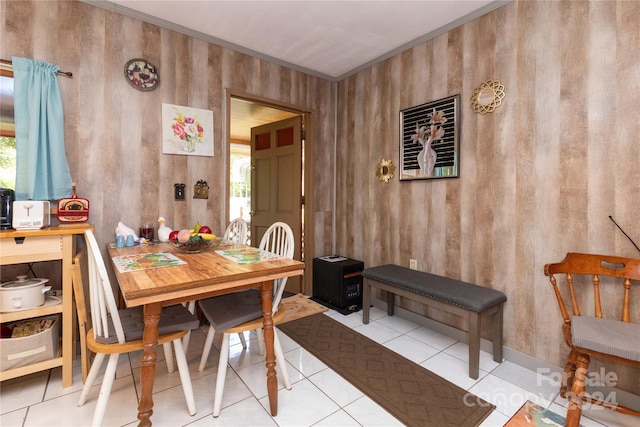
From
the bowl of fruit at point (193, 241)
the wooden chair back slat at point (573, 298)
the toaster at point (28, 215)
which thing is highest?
the toaster at point (28, 215)

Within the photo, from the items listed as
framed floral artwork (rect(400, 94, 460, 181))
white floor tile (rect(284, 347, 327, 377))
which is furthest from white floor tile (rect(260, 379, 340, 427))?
framed floral artwork (rect(400, 94, 460, 181))

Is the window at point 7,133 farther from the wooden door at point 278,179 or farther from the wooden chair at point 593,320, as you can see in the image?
the wooden chair at point 593,320

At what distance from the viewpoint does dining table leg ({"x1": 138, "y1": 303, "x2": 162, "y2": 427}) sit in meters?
1.25

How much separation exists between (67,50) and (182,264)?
1907mm

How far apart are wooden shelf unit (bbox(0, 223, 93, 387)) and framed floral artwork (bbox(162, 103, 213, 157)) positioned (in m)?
1.04

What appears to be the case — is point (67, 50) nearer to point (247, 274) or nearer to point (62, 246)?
point (62, 246)

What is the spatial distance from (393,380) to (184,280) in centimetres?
145

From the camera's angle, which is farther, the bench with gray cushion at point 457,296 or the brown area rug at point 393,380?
the bench with gray cushion at point 457,296

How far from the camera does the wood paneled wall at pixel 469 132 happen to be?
1729mm

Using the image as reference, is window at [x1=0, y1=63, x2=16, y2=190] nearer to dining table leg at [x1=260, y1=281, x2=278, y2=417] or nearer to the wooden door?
dining table leg at [x1=260, y1=281, x2=278, y2=417]

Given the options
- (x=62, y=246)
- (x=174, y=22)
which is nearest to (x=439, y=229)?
(x=62, y=246)

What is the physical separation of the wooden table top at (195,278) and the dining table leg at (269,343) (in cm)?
7

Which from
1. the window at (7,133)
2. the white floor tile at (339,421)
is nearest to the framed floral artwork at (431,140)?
the white floor tile at (339,421)

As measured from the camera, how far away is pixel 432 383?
1.84 metres
